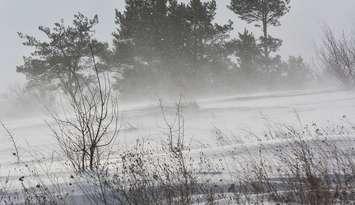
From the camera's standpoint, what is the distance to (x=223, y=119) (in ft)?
65.5

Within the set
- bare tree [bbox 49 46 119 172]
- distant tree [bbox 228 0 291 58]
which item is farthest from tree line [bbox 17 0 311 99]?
bare tree [bbox 49 46 119 172]

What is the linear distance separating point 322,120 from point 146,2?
650 inches

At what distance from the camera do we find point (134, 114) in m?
24.0

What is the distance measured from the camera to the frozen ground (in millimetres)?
15359

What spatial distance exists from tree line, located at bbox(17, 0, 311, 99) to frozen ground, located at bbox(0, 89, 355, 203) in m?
4.07

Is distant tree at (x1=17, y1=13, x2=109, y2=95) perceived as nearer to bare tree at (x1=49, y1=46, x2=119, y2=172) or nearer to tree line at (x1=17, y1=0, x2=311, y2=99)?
tree line at (x1=17, y1=0, x2=311, y2=99)

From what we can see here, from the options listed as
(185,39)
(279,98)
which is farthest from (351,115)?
(185,39)

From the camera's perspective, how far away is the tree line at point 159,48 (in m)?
27.3

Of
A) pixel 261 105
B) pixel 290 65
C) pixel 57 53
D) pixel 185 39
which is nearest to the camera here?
pixel 261 105

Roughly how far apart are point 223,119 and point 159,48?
1031 centimetres

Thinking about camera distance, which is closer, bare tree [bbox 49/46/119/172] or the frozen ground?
bare tree [bbox 49/46/119/172]

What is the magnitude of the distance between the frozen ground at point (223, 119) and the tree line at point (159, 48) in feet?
13.3

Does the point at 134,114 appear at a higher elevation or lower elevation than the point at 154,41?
lower

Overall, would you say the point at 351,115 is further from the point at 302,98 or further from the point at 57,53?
the point at 57,53
